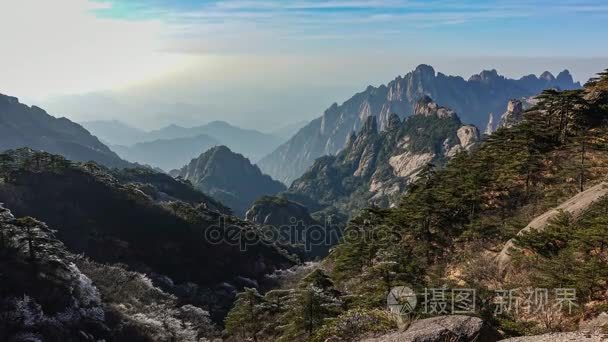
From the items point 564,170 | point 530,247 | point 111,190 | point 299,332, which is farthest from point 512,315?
point 111,190

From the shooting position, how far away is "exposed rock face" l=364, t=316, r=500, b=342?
1486cm

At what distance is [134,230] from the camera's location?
81.6 metres

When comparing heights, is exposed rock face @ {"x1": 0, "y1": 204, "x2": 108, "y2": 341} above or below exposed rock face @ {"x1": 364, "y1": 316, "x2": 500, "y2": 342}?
below

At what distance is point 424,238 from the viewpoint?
142ft

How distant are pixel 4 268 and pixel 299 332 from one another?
33.1m

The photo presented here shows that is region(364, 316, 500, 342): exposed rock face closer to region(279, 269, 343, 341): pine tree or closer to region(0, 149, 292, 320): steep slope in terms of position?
region(279, 269, 343, 341): pine tree

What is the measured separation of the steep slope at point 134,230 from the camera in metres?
73.1

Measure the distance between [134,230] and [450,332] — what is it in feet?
253

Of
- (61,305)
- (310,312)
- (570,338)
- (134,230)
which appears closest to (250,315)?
(310,312)

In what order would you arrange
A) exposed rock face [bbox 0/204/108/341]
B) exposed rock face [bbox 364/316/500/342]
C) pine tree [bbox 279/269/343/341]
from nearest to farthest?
exposed rock face [bbox 364/316/500/342] < pine tree [bbox 279/269/343/341] < exposed rock face [bbox 0/204/108/341]

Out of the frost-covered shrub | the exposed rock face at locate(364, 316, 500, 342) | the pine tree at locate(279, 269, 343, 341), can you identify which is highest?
the exposed rock face at locate(364, 316, 500, 342)

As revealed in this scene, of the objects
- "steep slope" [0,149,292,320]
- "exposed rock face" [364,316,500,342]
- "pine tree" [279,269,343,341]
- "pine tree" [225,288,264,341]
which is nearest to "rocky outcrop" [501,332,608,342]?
"exposed rock face" [364,316,500,342]

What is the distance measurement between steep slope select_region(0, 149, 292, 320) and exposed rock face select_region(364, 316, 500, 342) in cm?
5289

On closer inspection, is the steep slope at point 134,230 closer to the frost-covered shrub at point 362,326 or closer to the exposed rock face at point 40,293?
the exposed rock face at point 40,293
